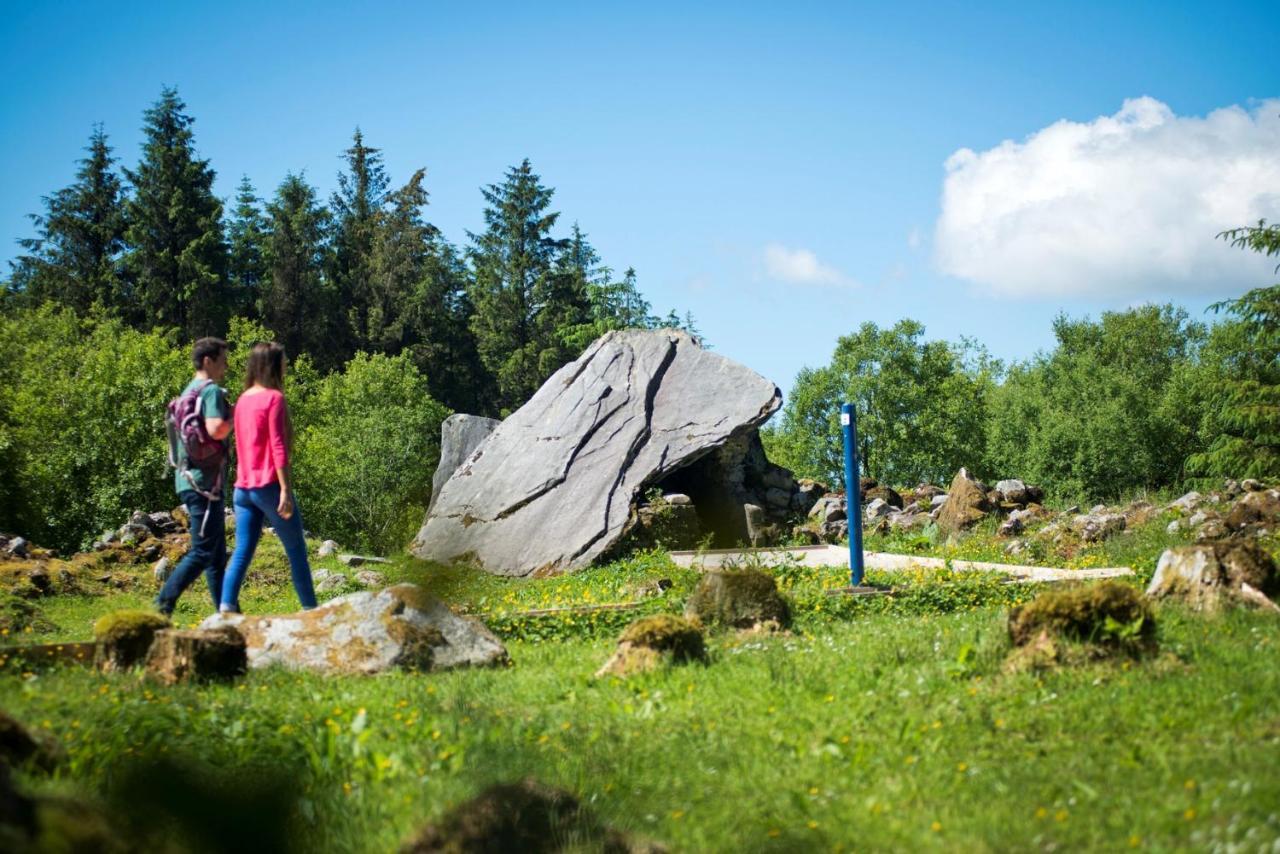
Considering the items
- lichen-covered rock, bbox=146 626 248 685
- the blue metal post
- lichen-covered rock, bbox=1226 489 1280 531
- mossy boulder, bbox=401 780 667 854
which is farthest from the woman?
lichen-covered rock, bbox=1226 489 1280 531

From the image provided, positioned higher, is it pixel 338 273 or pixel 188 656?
pixel 338 273

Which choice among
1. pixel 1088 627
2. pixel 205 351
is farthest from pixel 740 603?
pixel 205 351

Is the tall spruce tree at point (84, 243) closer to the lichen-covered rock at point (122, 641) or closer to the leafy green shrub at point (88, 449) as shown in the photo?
the leafy green shrub at point (88, 449)

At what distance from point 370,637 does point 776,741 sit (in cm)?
301

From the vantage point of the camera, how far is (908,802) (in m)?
4.16

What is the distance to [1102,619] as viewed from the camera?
19.2 feet

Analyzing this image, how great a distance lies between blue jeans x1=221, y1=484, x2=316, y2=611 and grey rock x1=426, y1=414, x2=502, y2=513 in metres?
12.1

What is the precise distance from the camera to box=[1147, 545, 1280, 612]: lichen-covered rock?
7113 millimetres

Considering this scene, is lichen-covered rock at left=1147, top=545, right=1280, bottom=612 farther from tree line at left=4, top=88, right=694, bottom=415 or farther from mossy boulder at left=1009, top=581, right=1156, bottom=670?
tree line at left=4, top=88, right=694, bottom=415

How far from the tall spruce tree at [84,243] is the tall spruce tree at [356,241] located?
33.1 ft

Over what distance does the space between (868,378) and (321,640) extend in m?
30.5

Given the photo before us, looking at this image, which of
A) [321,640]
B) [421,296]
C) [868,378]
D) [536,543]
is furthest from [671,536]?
[421,296]

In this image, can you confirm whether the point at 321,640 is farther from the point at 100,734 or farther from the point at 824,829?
the point at 824,829

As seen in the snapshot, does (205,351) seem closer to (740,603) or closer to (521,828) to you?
(740,603)
